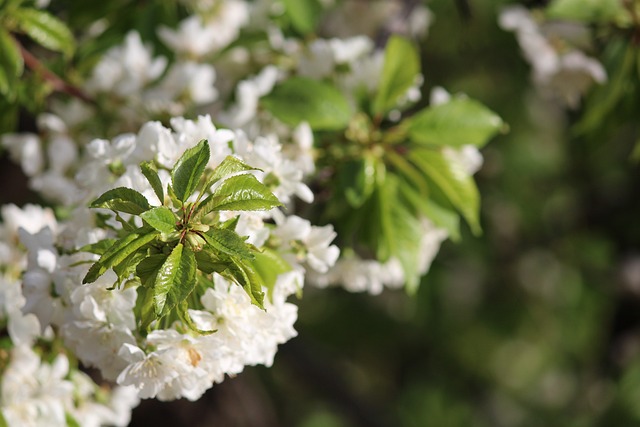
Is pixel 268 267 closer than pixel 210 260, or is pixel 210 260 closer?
pixel 210 260

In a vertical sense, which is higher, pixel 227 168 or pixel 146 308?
pixel 227 168

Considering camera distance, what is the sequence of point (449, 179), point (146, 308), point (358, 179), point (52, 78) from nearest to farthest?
point (146, 308) → point (358, 179) → point (449, 179) → point (52, 78)

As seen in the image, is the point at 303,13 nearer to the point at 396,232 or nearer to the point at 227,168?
the point at 396,232

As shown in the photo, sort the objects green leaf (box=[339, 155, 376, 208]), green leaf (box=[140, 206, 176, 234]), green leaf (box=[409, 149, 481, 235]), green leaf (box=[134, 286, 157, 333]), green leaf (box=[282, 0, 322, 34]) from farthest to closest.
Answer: green leaf (box=[282, 0, 322, 34]) < green leaf (box=[409, 149, 481, 235]) < green leaf (box=[339, 155, 376, 208]) < green leaf (box=[134, 286, 157, 333]) < green leaf (box=[140, 206, 176, 234])

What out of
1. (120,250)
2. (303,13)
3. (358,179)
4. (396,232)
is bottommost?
(396,232)

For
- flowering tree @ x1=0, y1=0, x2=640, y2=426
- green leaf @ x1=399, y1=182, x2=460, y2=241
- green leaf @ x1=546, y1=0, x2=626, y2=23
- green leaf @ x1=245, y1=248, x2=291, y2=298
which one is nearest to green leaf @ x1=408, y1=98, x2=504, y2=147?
flowering tree @ x1=0, y1=0, x2=640, y2=426

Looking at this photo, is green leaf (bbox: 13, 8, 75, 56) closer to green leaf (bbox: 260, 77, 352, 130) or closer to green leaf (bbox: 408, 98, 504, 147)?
green leaf (bbox: 260, 77, 352, 130)

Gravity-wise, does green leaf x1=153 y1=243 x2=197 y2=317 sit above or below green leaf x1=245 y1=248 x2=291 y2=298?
above

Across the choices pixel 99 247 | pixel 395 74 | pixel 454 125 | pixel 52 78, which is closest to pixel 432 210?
pixel 454 125

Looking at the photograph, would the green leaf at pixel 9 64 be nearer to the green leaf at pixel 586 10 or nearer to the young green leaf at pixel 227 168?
the young green leaf at pixel 227 168

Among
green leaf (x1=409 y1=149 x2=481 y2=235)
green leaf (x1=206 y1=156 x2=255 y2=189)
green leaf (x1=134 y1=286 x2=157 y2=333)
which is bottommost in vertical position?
green leaf (x1=409 y1=149 x2=481 y2=235)
